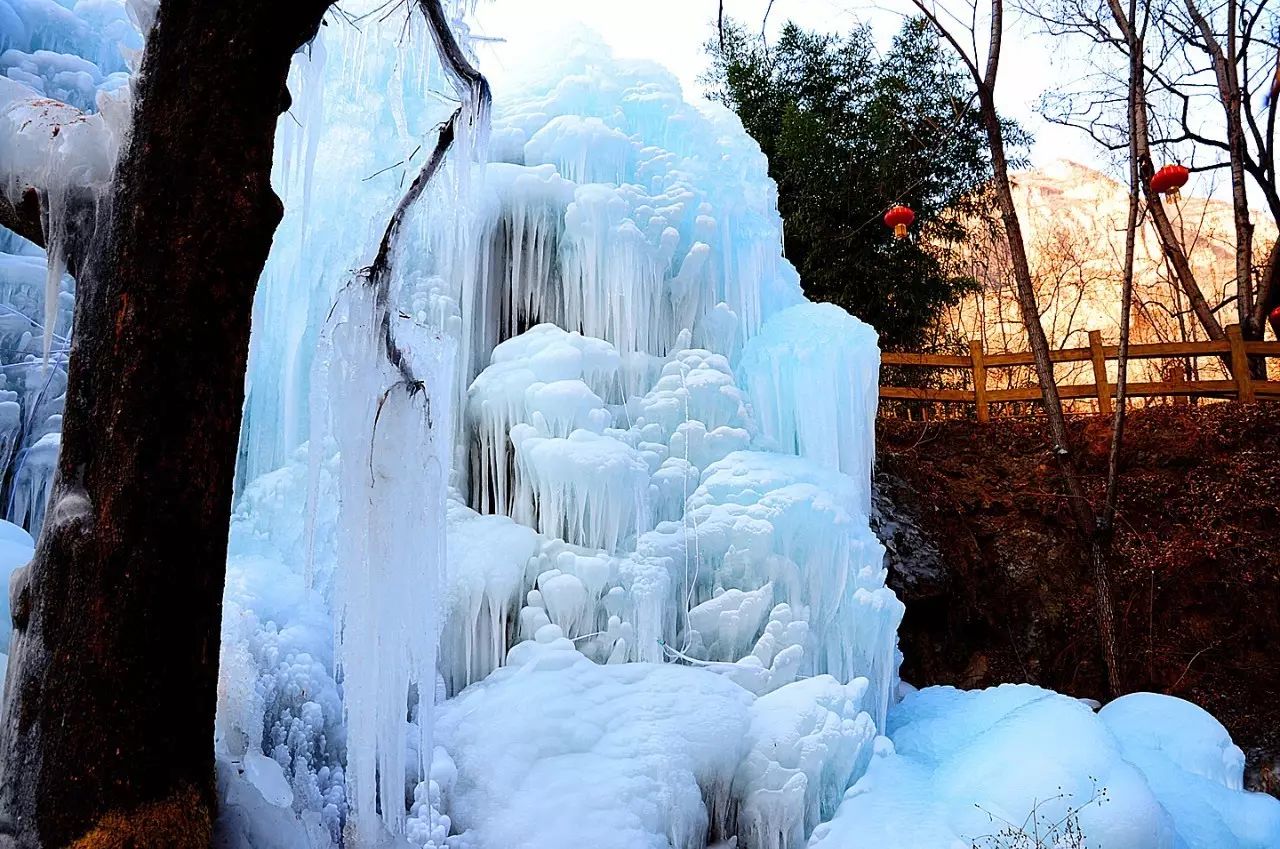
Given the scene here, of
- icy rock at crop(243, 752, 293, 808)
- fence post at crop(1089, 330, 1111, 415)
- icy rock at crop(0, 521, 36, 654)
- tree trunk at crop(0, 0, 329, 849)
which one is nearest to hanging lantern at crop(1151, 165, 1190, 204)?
fence post at crop(1089, 330, 1111, 415)

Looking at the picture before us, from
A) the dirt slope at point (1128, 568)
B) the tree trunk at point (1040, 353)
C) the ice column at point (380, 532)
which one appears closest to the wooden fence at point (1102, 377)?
the dirt slope at point (1128, 568)

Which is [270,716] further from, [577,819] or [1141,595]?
[1141,595]

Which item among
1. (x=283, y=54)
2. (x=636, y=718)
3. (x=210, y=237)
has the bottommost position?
(x=636, y=718)

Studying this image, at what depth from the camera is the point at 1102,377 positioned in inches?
368

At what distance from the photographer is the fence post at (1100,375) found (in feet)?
30.1

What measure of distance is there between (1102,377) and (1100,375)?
0.11ft

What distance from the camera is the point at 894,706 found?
577 centimetres

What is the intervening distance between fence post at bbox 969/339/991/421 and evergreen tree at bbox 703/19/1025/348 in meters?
1.18

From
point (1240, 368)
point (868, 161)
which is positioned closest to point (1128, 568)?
point (1240, 368)

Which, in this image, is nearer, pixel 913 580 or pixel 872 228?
pixel 913 580

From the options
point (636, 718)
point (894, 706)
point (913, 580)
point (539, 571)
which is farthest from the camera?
point (913, 580)

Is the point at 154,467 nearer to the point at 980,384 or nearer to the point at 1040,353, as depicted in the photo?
the point at 1040,353

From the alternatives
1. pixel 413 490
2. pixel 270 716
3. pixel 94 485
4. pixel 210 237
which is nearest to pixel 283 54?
pixel 210 237

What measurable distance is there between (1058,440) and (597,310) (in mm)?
3570
